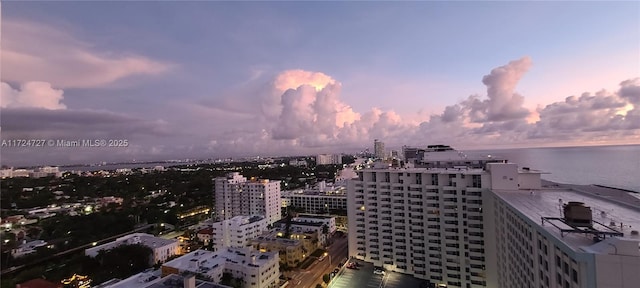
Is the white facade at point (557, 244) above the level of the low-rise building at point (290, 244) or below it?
above

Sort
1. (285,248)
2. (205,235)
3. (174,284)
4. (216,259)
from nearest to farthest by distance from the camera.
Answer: (174,284) < (216,259) < (285,248) < (205,235)

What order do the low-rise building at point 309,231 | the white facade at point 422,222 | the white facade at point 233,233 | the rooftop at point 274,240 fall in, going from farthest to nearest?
the low-rise building at point 309,231, the white facade at point 233,233, the rooftop at point 274,240, the white facade at point 422,222

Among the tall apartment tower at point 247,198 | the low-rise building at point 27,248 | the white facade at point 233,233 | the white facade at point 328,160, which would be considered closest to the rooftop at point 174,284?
the white facade at point 233,233

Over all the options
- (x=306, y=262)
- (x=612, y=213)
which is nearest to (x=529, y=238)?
(x=612, y=213)

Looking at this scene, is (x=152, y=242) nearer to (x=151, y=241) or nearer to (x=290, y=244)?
(x=151, y=241)

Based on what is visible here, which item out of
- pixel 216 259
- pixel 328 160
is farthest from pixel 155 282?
pixel 328 160

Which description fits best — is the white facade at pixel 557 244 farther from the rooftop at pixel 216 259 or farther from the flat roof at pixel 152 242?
the flat roof at pixel 152 242

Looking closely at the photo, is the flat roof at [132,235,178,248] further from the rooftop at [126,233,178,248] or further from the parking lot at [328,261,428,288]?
the parking lot at [328,261,428,288]
